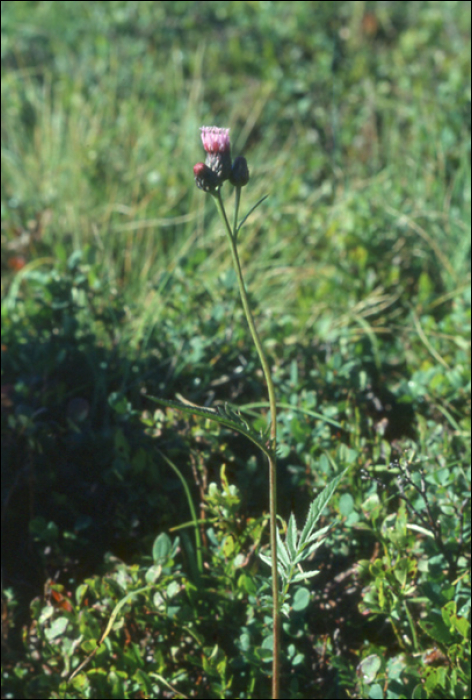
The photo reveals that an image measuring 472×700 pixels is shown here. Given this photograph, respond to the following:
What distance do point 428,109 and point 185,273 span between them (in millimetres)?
1781

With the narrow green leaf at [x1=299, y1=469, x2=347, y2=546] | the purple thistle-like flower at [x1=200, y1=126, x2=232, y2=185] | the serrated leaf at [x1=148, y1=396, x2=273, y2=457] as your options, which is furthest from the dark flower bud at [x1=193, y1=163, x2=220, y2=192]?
the narrow green leaf at [x1=299, y1=469, x2=347, y2=546]

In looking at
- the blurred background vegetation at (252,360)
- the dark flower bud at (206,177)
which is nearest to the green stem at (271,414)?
the dark flower bud at (206,177)

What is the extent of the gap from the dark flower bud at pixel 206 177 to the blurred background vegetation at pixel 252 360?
0.61m

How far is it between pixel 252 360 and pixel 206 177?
→ 103 cm

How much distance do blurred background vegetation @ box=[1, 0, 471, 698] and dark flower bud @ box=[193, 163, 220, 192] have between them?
607 millimetres

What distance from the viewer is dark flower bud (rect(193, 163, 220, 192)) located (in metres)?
1.07

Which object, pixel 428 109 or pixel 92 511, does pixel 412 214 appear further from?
pixel 92 511

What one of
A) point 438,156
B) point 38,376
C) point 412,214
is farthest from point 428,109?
point 38,376

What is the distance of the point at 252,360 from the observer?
6.77ft

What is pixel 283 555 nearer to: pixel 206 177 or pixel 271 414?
pixel 271 414

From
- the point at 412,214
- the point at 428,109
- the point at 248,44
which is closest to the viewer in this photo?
the point at 412,214

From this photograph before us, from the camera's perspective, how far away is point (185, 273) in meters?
2.16

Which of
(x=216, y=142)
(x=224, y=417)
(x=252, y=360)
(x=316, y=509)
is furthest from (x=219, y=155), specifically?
(x=252, y=360)

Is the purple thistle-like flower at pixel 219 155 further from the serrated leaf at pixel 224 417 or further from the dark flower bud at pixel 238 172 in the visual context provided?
the serrated leaf at pixel 224 417
